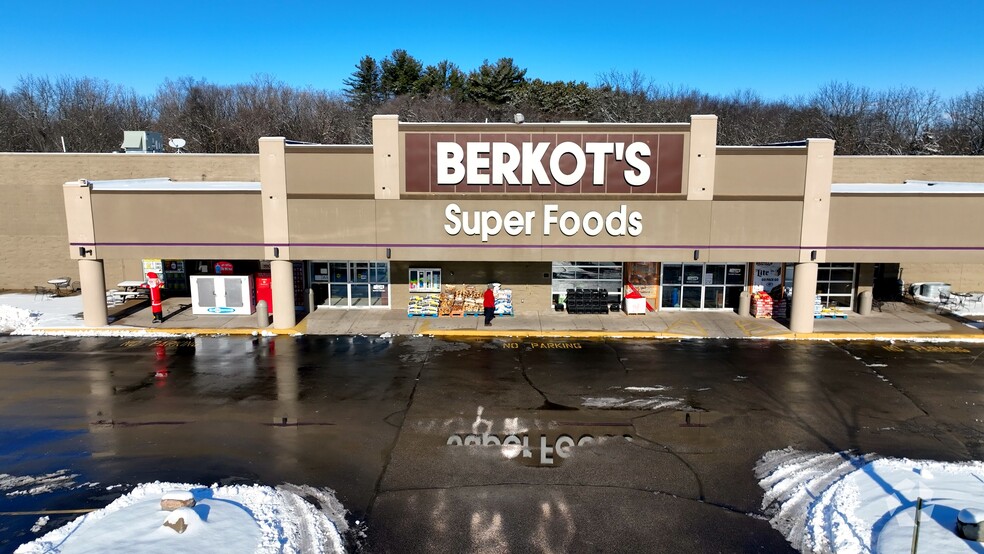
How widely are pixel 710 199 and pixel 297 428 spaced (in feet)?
52.1

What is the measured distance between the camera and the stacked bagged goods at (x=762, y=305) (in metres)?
23.5

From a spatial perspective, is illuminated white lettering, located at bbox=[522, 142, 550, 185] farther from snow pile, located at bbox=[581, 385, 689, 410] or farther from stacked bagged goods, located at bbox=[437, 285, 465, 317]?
snow pile, located at bbox=[581, 385, 689, 410]

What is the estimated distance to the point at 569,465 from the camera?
Result: 11586 mm

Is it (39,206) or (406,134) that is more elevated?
(406,134)

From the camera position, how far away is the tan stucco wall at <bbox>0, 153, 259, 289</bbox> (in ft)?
91.8

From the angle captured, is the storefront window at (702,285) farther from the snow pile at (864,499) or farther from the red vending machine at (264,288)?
the red vending machine at (264,288)

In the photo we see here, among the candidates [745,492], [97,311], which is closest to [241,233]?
[97,311]

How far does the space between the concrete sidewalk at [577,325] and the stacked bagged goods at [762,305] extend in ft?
1.29

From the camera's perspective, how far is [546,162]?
21.5 meters

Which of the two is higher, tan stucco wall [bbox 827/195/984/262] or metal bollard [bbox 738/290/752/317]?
tan stucco wall [bbox 827/195/984/262]

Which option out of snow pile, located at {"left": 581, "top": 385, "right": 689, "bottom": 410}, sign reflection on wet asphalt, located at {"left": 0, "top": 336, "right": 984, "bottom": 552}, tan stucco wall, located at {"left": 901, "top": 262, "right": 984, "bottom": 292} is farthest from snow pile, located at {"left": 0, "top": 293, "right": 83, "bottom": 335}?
tan stucco wall, located at {"left": 901, "top": 262, "right": 984, "bottom": 292}

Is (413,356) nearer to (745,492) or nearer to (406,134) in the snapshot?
(406,134)

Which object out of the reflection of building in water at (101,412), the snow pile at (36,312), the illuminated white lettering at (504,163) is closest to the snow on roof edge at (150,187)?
the snow pile at (36,312)

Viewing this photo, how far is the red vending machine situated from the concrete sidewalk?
0.93 m
